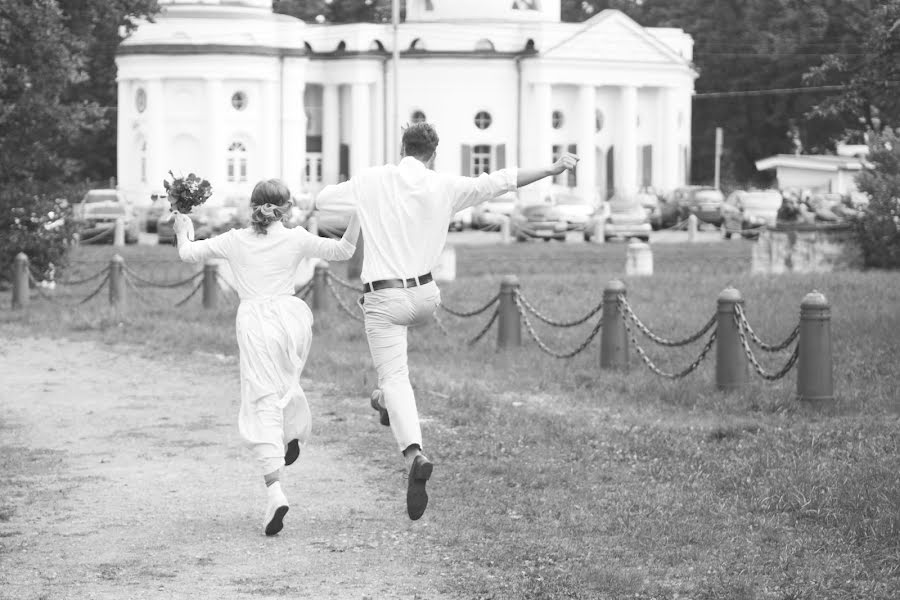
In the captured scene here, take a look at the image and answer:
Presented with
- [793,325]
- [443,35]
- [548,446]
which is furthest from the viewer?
[443,35]

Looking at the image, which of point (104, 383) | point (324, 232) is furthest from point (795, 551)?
point (324, 232)

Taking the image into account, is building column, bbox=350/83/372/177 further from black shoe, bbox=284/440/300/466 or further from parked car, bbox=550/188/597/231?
black shoe, bbox=284/440/300/466

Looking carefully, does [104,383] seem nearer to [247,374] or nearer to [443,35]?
[247,374]

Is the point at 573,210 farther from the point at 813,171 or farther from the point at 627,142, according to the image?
the point at 627,142

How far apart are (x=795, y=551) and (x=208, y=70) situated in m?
57.5

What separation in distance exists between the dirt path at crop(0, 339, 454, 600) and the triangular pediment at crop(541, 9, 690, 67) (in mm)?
57057

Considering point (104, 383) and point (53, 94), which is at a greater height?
point (53, 94)

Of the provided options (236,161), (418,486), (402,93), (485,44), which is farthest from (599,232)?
(418,486)

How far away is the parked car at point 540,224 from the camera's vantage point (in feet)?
145

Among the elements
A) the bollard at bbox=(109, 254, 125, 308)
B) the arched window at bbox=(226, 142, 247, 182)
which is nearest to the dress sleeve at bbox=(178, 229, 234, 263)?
the bollard at bbox=(109, 254, 125, 308)

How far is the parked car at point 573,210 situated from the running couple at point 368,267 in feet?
123

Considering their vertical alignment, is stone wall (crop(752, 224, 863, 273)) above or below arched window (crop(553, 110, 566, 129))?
below

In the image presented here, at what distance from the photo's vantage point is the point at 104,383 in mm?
14781

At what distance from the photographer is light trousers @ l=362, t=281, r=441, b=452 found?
858 cm
